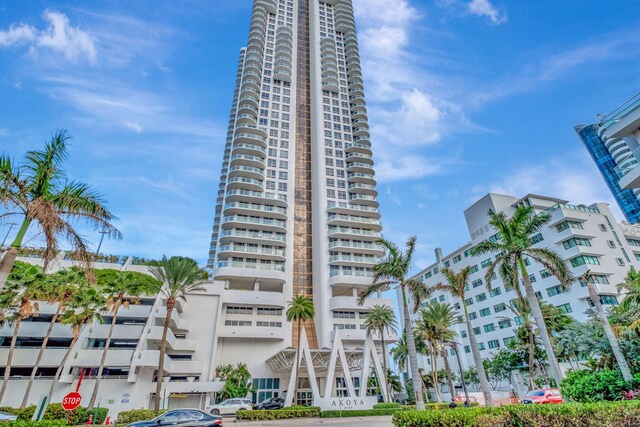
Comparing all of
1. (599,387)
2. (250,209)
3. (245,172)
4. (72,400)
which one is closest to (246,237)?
(250,209)

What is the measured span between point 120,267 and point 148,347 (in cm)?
1398

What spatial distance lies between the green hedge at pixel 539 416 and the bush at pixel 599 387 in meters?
6.93

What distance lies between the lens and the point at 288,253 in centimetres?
5897

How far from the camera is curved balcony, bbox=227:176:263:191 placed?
196 ft

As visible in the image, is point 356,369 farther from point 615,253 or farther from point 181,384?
point 615,253

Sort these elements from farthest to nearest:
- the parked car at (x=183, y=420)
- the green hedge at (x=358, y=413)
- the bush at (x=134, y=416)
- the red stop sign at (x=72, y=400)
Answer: the green hedge at (x=358, y=413), the bush at (x=134, y=416), the parked car at (x=183, y=420), the red stop sign at (x=72, y=400)

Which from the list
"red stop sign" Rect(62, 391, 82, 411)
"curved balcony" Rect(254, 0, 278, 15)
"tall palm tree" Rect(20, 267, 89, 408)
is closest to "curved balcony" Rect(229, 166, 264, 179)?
"tall palm tree" Rect(20, 267, 89, 408)

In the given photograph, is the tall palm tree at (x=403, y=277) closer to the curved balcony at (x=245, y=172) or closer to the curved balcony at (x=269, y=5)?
the curved balcony at (x=245, y=172)

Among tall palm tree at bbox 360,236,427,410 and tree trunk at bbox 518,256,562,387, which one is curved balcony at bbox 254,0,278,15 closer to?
tall palm tree at bbox 360,236,427,410

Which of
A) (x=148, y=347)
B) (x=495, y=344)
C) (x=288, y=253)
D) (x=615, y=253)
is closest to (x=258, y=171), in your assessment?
(x=288, y=253)

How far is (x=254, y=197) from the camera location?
58812 mm

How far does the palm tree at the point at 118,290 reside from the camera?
33.0 meters

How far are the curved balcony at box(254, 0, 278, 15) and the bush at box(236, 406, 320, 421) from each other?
8697 centimetres

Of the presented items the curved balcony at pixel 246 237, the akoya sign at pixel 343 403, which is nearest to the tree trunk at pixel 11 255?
the akoya sign at pixel 343 403
